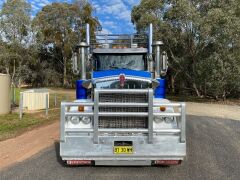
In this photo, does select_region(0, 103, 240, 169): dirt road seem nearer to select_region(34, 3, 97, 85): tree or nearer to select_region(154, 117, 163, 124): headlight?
select_region(154, 117, 163, 124): headlight

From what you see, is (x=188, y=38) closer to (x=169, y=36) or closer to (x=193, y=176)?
(x=169, y=36)

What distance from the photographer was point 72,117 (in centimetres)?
809

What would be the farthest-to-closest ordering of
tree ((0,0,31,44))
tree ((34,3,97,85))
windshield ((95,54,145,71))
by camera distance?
1. tree ((34,3,97,85))
2. tree ((0,0,31,44))
3. windshield ((95,54,145,71))

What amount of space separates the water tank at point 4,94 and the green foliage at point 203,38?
15671 millimetres

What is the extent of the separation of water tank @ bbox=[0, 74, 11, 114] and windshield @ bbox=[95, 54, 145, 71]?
1062 cm

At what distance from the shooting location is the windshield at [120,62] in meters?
11.1

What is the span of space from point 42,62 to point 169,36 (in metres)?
40.7

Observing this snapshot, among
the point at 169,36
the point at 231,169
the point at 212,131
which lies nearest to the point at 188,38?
the point at 169,36

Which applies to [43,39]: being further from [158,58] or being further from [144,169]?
[144,169]

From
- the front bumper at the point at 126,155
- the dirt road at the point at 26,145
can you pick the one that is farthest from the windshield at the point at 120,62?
the front bumper at the point at 126,155

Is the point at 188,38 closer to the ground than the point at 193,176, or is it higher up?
higher up

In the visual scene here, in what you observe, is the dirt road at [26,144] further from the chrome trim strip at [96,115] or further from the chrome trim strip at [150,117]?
the chrome trim strip at [150,117]

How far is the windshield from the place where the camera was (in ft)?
36.5

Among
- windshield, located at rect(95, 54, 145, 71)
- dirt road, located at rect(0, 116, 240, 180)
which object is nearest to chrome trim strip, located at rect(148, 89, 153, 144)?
dirt road, located at rect(0, 116, 240, 180)
